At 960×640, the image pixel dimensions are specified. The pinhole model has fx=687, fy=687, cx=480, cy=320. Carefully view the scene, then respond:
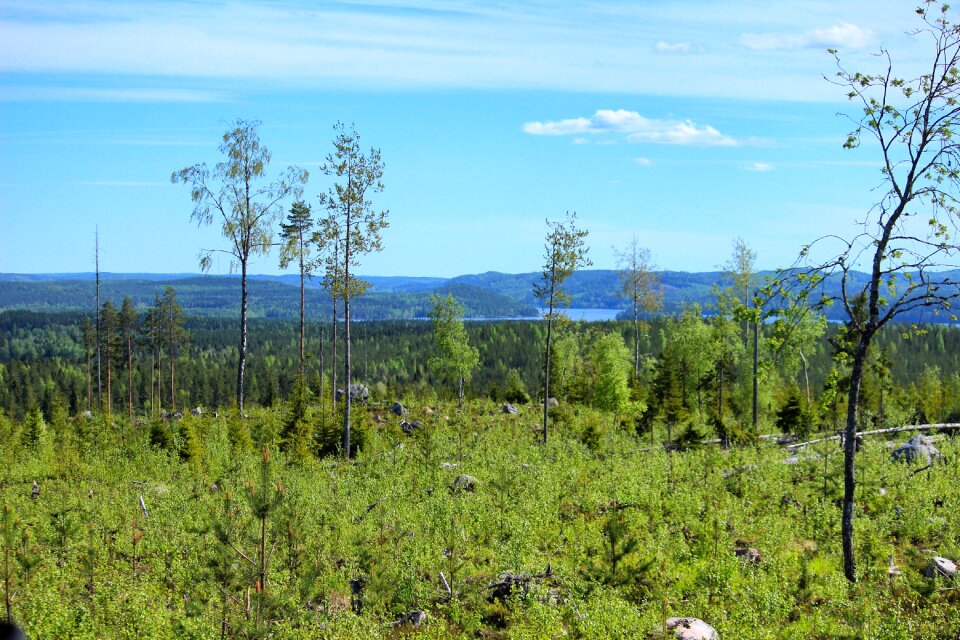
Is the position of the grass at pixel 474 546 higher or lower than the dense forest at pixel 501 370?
higher

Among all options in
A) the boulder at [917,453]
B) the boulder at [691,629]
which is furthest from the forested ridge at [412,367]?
the boulder at [691,629]

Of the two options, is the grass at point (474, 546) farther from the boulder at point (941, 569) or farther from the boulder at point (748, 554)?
the boulder at point (941, 569)

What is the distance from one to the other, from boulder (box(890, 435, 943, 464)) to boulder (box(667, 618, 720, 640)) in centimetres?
1415

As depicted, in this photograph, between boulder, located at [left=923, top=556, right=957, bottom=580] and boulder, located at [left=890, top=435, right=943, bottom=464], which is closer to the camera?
boulder, located at [left=923, top=556, right=957, bottom=580]

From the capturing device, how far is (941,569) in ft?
39.4

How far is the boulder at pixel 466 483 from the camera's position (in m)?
19.4

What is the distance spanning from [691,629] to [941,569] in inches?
224

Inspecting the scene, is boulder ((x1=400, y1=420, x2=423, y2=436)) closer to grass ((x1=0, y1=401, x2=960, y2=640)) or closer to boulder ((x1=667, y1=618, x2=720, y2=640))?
grass ((x1=0, y1=401, x2=960, y2=640))

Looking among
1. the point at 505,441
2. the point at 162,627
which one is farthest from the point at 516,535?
the point at 505,441

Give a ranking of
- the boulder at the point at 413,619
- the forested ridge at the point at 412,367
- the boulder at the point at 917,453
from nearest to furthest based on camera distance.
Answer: the boulder at the point at 413,619
the boulder at the point at 917,453
the forested ridge at the point at 412,367

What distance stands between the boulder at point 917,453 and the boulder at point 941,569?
899cm

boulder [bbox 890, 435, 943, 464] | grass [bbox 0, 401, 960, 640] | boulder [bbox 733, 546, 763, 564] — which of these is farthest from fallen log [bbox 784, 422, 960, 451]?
boulder [bbox 733, 546, 763, 564]

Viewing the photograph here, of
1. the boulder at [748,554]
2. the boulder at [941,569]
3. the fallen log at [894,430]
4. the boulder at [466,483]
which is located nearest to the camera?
the boulder at [941,569]

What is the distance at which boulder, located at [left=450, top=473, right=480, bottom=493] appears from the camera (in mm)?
19428
